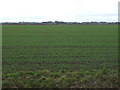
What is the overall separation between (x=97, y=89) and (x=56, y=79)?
5.01 feet

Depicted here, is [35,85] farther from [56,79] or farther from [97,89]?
[97,89]

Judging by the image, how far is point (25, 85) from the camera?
7.64m

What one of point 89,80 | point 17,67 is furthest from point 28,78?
point 17,67

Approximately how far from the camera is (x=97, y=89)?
7.66 metres

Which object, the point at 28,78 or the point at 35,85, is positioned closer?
the point at 35,85

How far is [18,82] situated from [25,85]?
1.15 feet

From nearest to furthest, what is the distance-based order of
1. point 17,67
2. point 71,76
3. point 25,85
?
point 25,85 → point 71,76 → point 17,67

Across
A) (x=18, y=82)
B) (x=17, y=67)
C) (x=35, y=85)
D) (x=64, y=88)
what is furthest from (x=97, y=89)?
(x=17, y=67)

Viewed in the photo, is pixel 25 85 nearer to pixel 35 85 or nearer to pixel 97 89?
pixel 35 85

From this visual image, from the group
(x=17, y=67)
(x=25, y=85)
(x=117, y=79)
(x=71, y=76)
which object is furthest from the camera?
(x=17, y=67)

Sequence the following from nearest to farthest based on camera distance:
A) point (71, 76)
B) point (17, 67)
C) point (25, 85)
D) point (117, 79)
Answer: point (25, 85) < point (117, 79) < point (71, 76) < point (17, 67)

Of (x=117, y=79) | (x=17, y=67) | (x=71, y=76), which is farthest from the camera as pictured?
(x=17, y=67)

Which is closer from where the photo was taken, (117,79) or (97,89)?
(97,89)

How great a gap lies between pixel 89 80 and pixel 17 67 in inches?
222
